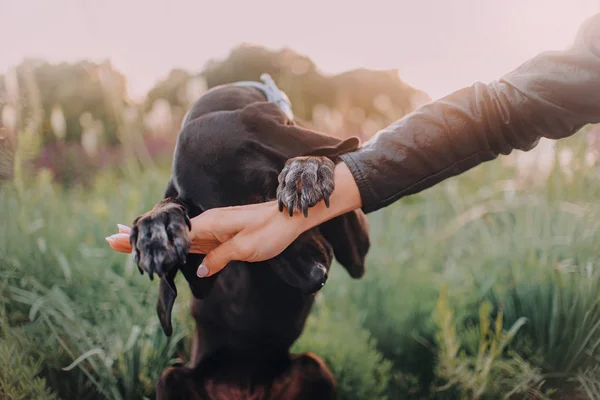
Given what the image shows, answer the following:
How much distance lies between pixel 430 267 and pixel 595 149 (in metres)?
1.26

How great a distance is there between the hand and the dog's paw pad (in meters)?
0.09

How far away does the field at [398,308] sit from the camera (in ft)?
8.83

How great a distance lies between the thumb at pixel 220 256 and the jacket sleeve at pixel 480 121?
445 mm

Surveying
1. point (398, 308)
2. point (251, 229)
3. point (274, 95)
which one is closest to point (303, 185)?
point (251, 229)

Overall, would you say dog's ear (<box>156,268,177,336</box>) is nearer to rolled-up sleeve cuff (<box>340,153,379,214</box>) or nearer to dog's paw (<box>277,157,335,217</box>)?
dog's paw (<box>277,157,335,217</box>)

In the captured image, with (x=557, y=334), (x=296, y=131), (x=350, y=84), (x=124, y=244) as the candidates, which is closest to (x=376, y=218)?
(x=557, y=334)

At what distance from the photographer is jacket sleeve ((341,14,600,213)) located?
199 centimetres

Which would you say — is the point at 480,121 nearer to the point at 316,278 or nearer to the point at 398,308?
the point at 316,278

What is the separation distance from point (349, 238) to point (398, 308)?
1159 millimetres

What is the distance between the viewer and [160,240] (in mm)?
Result: 1771

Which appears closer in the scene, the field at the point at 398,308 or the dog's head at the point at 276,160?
the dog's head at the point at 276,160

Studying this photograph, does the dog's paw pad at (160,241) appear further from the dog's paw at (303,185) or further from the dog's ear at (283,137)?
the dog's ear at (283,137)

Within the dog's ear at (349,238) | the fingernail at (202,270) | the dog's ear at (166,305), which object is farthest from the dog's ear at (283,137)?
the dog's ear at (166,305)

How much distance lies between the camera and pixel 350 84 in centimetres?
784
